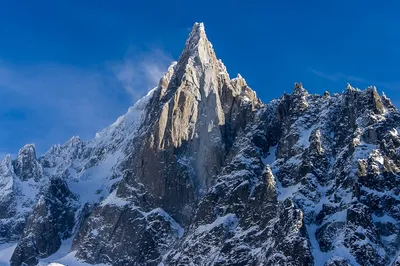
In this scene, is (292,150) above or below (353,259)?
above

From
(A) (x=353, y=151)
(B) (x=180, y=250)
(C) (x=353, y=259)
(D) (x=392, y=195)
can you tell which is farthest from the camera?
(B) (x=180, y=250)

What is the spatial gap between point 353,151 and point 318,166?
32.8ft

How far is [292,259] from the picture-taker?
159m

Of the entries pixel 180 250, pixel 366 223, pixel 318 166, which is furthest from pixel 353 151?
pixel 180 250

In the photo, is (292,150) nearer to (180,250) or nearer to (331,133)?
(331,133)

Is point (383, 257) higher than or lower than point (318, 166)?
lower

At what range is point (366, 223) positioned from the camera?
160750mm

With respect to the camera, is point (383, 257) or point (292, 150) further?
point (292, 150)

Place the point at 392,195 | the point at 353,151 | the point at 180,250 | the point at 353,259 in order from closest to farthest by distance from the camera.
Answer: the point at 353,259, the point at 392,195, the point at 353,151, the point at 180,250

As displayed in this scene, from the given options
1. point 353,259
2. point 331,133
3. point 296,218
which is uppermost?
point 331,133

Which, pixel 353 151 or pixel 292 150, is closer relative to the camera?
pixel 353 151

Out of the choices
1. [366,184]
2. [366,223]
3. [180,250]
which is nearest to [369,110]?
[366,184]

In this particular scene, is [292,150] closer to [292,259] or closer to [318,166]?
[318,166]

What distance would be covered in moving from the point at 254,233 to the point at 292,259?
19.6 m
